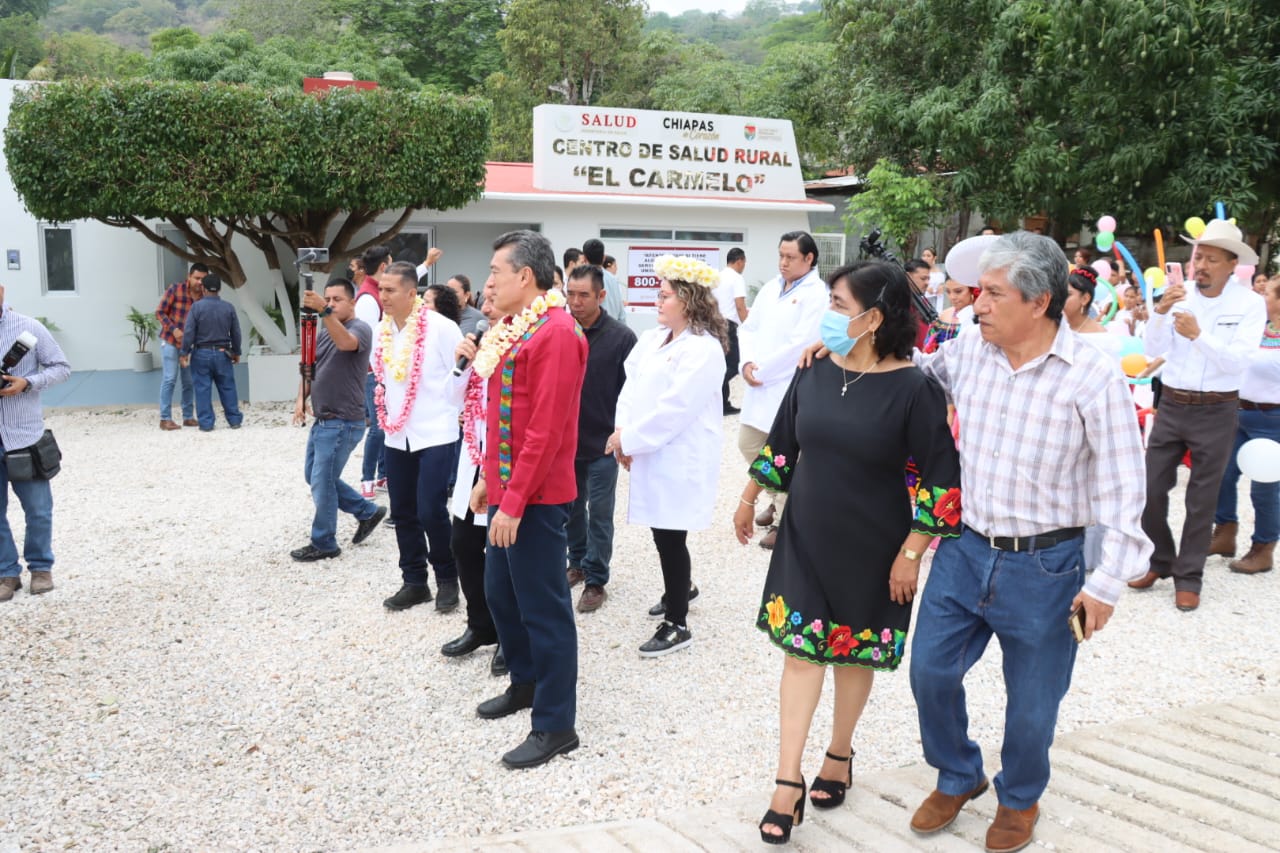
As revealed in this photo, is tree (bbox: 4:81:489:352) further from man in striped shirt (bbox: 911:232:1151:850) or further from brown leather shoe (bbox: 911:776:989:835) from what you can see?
brown leather shoe (bbox: 911:776:989:835)

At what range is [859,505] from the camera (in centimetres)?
329

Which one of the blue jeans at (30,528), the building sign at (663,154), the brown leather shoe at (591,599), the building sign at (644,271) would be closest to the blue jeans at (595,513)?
the brown leather shoe at (591,599)

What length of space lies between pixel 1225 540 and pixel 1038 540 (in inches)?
185

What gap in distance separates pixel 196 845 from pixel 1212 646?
4885 millimetres

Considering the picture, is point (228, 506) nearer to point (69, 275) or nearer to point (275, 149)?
point (275, 149)

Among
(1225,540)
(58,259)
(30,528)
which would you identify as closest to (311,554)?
(30,528)

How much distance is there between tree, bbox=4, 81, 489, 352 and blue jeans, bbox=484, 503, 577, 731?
10.5 m

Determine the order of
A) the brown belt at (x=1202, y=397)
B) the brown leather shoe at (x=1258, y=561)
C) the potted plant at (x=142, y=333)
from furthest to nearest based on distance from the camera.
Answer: the potted plant at (x=142, y=333)
the brown leather shoe at (x=1258, y=561)
the brown belt at (x=1202, y=397)

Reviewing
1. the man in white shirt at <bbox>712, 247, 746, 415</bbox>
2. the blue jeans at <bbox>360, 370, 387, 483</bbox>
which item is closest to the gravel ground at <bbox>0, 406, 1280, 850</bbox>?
the blue jeans at <bbox>360, 370, 387, 483</bbox>

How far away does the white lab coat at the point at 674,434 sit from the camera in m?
5.16

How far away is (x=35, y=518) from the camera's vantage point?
6109 mm

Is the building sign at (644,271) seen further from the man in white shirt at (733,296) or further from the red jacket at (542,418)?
the red jacket at (542,418)

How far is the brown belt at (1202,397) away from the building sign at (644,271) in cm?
1287

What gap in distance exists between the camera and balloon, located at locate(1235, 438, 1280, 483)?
18.6 ft
